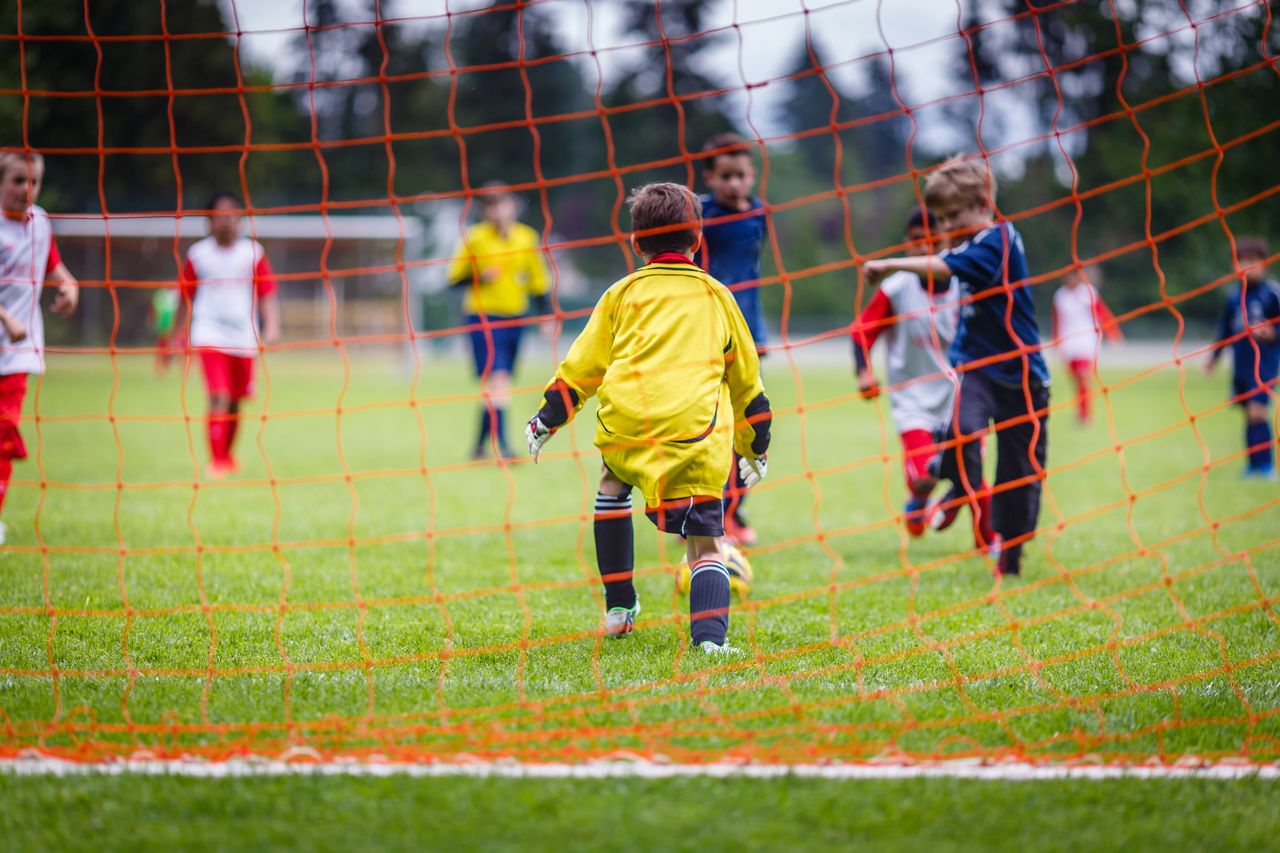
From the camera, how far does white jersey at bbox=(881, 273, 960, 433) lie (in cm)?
573

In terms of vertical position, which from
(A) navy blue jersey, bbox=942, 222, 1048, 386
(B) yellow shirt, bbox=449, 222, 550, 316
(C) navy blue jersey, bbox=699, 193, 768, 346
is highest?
(B) yellow shirt, bbox=449, 222, 550, 316

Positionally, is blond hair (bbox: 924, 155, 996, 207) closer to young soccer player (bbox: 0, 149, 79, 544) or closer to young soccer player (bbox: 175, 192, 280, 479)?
young soccer player (bbox: 0, 149, 79, 544)

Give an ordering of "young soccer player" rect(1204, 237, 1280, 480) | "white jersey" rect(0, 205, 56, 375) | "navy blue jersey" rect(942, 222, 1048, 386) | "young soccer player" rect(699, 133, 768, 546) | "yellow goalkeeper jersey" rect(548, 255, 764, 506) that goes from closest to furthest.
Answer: "yellow goalkeeper jersey" rect(548, 255, 764, 506), "navy blue jersey" rect(942, 222, 1048, 386), "white jersey" rect(0, 205, 56, 375), "young soccer player" rect(699, 133, 768, 546), "young soccer player" rect(1204, 237, 1280, 480)

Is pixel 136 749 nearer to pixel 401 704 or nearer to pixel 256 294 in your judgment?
pixel 401 704

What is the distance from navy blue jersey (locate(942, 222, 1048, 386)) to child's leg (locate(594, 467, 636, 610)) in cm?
Result: 175

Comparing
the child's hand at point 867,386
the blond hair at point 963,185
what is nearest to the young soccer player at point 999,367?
the blond hair at point 963,185

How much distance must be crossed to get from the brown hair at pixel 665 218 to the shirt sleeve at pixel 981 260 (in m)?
1.29

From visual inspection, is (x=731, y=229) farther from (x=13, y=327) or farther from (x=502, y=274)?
(x=502, y=274)

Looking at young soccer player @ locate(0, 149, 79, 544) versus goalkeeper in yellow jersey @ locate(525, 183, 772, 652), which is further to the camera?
young soccer player @ locate(0, 149, 79, 544)

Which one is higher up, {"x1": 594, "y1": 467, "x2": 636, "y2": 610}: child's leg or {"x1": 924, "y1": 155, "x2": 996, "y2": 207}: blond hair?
{"x1": 924, "y1": 155, "x2": 996, "y2": 207}: blond hair

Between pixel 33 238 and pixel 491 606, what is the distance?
258cm

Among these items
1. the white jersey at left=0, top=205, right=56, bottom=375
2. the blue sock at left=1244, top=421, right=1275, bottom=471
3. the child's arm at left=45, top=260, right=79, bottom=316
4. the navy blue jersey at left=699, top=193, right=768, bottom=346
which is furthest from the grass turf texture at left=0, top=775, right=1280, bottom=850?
the blue sock at left=1244, top=421, right=1275, bottom=471

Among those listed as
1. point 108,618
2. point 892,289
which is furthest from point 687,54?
point 108,618

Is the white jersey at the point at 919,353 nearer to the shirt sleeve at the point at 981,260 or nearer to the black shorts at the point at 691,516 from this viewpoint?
the shirt sleeve at the point at 981,260
